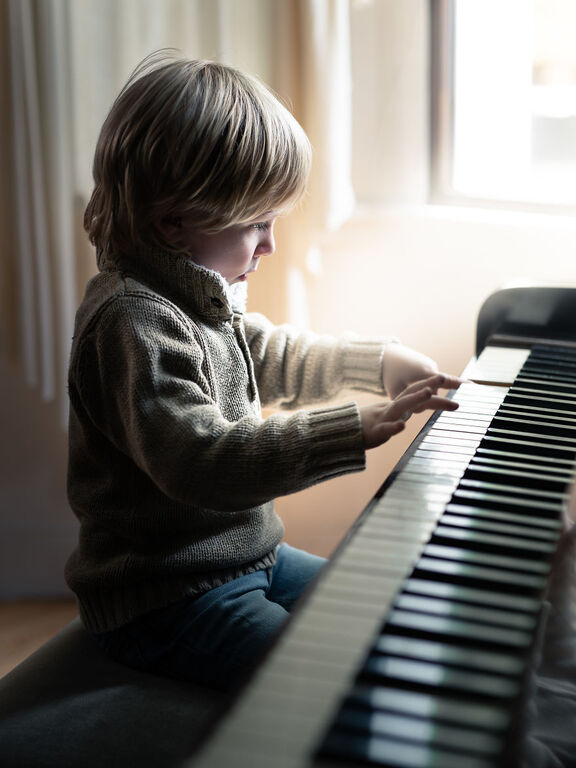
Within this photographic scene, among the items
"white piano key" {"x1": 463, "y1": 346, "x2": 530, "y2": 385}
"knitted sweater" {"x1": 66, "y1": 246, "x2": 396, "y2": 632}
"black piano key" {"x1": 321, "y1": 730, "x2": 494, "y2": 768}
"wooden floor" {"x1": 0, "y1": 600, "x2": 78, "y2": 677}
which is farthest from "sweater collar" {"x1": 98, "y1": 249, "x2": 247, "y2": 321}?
"wooden floor" {"x1": 0, "y1": 600, "x2": 78, "y2": 677}

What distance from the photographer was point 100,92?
1.75 metres

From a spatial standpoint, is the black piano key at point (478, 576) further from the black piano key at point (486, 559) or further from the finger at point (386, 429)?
the finger at point (386, 429)

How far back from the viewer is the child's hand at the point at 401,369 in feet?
3.99

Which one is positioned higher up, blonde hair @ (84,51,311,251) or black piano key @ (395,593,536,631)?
blonde hair @ (84,51,311,251)

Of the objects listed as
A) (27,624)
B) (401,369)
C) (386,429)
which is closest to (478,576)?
(386,429)

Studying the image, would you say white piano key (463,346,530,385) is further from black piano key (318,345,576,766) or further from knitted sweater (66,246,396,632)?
knitted sweater (66,246,396,632)

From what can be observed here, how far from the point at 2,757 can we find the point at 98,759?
0.09 metres

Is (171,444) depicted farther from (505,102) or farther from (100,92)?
(505,102)

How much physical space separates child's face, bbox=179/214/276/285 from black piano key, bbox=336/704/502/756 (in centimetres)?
68

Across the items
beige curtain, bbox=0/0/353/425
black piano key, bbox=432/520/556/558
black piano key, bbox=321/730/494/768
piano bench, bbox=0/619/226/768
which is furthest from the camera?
beige curtain, bbox=0/0/353/425

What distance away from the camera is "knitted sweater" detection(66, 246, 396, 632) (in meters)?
0.91

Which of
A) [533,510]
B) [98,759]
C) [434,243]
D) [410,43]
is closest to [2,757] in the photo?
[98,759]

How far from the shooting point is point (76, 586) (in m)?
1.11

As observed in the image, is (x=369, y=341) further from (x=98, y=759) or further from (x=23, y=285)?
(x=23, y=285)
